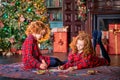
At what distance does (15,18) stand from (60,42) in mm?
923

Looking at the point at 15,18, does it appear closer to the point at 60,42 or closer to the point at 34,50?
the point at 60,42

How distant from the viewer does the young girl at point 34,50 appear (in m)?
3.02

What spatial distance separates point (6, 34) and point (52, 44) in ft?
3.04

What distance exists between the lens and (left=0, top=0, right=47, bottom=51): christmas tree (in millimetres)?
5608

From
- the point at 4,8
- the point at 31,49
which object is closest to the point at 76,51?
the point at 31,49

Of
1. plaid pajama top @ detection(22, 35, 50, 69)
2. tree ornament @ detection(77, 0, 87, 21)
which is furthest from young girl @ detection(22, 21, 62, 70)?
tree ornament @ detection(77, 0, 87, 21)

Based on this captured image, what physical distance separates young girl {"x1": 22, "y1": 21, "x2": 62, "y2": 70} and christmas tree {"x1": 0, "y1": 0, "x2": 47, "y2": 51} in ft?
8.13

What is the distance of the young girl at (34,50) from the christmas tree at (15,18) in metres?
2.48

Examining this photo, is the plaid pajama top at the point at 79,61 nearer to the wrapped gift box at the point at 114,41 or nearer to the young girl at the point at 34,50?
the young girl at the point at 34,50

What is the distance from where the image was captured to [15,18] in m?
5.77

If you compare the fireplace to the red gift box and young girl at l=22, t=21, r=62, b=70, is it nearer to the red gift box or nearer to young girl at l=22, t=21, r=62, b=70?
the red gift box

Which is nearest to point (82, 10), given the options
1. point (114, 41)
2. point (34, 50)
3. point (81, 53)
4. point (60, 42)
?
point (60, 42)

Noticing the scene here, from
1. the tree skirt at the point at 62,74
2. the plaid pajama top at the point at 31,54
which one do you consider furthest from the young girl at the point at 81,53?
the plaid pajama top at the point at 31,54

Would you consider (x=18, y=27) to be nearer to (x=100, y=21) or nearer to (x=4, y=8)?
(x=4, y=8)
